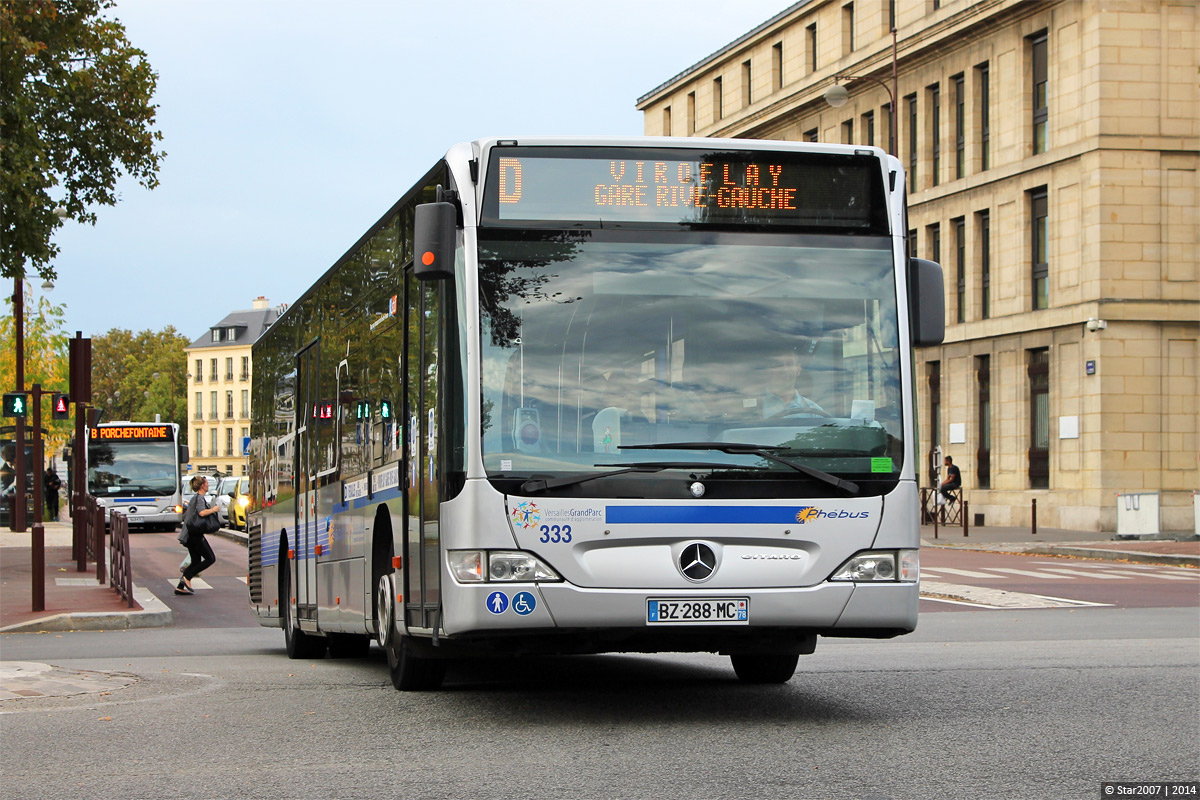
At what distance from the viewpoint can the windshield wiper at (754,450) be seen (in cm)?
830

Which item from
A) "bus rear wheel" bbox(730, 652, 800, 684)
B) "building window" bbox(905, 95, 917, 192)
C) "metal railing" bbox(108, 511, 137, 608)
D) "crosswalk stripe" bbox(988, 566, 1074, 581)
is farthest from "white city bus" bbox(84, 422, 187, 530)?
"bus rear wheel" bbox(730, 652, 800, 684)

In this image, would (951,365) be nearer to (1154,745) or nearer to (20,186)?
(20,186)

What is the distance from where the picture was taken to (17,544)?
37.6m

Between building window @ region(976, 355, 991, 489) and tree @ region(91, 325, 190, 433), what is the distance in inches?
3847

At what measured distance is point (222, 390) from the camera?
145 meters

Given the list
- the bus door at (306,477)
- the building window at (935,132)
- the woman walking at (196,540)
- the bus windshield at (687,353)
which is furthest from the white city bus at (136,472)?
the bus windshield at (687,353)

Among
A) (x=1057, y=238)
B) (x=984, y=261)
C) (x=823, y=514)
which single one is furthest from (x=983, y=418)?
(x=823, y=514)

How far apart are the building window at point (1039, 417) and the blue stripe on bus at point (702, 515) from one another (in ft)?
122

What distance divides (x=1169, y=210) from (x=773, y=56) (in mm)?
22525

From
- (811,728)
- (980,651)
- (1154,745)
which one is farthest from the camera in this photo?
(980,651)

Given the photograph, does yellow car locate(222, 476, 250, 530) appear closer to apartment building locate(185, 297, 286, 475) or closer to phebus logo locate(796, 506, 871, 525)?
phebus logo locate(796, 506, 871, 525)

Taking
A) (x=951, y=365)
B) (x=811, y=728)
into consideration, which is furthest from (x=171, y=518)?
(x=811, y=728)

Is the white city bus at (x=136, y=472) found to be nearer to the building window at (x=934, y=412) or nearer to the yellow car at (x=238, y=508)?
the yellow car at (x=238, y=508)

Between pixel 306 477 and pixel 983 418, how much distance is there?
121ft
